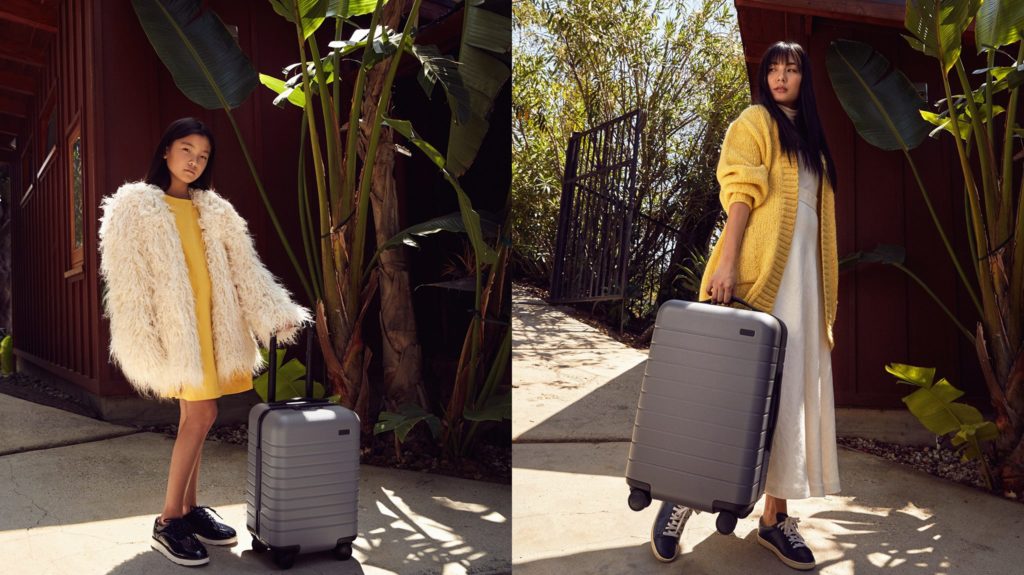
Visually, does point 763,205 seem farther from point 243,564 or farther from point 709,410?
point 243,564

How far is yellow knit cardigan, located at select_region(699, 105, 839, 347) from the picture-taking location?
6.19ft

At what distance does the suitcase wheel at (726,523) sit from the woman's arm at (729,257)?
50cm

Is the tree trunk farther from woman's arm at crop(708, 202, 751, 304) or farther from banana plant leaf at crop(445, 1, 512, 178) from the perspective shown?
woman's arm at crop(708, 202, 751, 304)

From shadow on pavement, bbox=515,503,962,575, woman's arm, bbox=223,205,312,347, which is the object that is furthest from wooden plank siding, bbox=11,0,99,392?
shadow on pavement, bbox=515,503,962,575

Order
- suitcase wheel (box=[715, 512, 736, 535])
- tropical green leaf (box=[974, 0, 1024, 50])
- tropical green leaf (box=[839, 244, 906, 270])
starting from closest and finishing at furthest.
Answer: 1. suitcase wheel (box=[715, 512, 736, 535])
2. tropical green leaf (box=[974, 0, 1024, 50])
3. tropical green leaf (box=[839, 244, 906, 270])

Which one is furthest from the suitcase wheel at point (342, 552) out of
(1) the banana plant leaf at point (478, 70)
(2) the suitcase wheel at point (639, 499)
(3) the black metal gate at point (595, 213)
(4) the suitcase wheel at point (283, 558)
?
(3) the black metal gate at point (595, 213)

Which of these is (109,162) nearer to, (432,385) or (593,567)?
(432,385)

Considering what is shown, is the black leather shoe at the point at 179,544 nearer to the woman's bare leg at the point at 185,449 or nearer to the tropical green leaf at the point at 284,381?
the woman's bare leg at the point at 185,449

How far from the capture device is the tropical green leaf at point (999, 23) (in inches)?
91.1

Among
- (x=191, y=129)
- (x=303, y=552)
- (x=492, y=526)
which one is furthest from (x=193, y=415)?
(x=492, y=526)

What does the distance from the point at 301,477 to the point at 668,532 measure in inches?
37.0

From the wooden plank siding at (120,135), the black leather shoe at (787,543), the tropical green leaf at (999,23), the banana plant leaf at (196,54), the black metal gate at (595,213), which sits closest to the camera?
the black leather shoe at (787,543)

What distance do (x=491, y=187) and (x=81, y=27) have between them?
189 centimetres

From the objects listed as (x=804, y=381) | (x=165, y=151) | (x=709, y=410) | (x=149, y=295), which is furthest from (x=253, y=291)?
(x=804, y=381)
